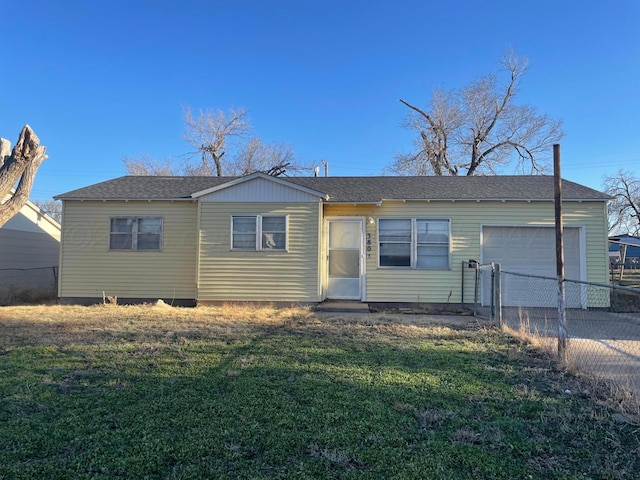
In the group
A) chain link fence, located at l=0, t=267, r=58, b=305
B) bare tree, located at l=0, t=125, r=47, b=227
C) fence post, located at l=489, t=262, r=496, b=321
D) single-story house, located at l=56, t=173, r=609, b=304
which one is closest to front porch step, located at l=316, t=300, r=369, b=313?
single-story house, located at l=56, t=173, r=609, b=304

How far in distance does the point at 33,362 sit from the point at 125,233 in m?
6.46

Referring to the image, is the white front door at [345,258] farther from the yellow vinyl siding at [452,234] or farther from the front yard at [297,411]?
the front yard at [297,411]

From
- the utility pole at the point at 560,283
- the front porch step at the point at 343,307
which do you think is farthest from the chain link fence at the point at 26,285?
the utility pole at the point at 560,283

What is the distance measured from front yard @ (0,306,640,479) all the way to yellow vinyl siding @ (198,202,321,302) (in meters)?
3.76

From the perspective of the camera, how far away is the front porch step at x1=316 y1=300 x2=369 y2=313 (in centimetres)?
934

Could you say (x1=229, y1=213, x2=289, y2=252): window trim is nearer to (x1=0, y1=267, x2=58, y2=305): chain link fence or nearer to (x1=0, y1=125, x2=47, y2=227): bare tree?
(x1=0, y1=125, x2=47, y2=227): bare tree

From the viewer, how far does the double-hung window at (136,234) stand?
10.8 m

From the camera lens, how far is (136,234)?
10.8m

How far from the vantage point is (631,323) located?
8.10m

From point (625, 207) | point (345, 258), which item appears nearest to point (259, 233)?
point (345, 258)

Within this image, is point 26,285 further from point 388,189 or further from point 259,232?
point 388,189

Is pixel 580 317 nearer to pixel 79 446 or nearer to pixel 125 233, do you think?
pixel 79 446

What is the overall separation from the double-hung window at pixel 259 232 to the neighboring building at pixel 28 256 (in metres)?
7.43

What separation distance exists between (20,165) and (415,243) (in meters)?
9.01
